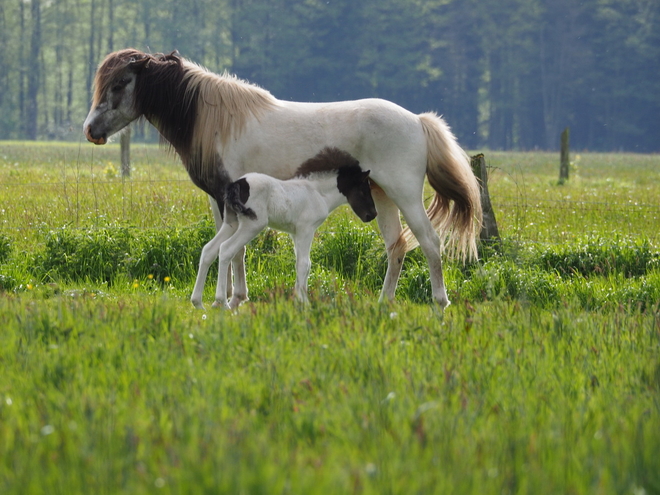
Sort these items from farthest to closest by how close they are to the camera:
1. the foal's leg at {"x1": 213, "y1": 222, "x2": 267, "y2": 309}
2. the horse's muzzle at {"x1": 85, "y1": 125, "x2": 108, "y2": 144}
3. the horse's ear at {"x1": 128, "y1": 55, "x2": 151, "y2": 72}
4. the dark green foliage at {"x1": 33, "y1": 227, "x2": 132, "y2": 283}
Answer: the dark green foliage at {"x1": 33, "y1": 227, "x2": 132, "y2": 283} < the horse's muzzle at {"x1": 85, "y1": 125, "x2": 108, "y2": 144} < the horse's ear at {"x1": 128, "y1": 55, "x2": 151, "y2": 72} < the foal's leg at {"x1": 213, "y1": 222, "x2": 267, "y2": 309}

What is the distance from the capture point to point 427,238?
733 cm

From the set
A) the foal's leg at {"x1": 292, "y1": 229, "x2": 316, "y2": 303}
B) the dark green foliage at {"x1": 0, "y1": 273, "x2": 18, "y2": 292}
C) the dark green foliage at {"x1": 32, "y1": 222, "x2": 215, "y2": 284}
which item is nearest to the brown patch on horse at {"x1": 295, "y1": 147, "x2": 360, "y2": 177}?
the foal's leg at {"x1": 292, "y1": 229, "x2": 316, "y2": 303}

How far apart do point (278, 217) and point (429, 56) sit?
75.3 meters

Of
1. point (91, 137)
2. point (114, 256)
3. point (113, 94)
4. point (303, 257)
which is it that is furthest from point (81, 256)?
point (303, 257)

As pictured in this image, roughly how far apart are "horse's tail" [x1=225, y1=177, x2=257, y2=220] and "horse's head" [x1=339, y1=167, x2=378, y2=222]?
0.83 metres

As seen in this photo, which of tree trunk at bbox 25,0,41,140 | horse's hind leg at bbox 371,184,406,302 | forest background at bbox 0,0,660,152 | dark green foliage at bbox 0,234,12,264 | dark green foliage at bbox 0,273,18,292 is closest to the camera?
horse's hind leg at bbox 371,184,406,302

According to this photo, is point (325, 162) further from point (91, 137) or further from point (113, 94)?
point (91, 137)

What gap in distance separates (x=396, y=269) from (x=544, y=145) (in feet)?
239

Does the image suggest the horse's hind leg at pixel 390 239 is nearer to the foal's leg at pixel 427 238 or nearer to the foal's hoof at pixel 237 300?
the foal's leg at pixel 427 238

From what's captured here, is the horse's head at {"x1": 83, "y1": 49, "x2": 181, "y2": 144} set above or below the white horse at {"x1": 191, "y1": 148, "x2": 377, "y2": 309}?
above

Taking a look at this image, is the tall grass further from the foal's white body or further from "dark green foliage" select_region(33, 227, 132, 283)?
"dark green foliage" select_region(33, 227, 132, 283)

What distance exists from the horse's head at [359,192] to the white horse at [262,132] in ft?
0.63

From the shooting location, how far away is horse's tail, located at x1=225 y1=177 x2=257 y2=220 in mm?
6496

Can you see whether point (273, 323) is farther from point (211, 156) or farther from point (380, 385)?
point (211, 156)
